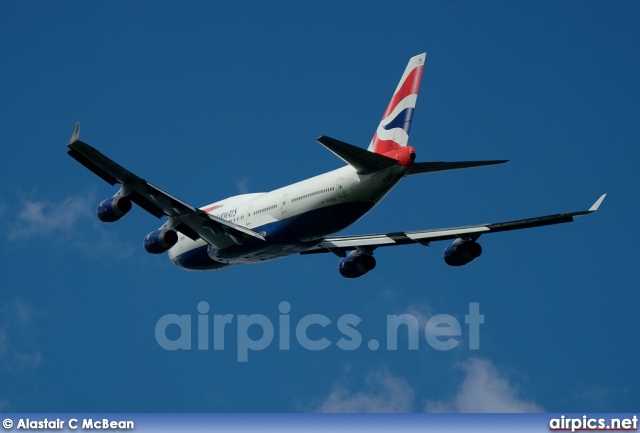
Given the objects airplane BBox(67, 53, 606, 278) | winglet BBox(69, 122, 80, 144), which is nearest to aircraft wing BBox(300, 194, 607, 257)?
airplane BBox(67, 53, 606, 278)

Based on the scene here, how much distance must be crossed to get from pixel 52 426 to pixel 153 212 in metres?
19.0

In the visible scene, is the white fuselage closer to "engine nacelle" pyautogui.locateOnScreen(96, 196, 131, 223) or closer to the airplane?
the airplane

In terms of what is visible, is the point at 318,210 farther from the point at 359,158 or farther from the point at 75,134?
the point at 75,134

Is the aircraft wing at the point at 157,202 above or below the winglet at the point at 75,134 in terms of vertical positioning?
below

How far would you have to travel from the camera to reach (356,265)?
63.9 m

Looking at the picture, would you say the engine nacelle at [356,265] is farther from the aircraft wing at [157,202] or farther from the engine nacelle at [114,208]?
the engine nacelle at [114,208]

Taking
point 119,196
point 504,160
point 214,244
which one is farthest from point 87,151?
point 504,160

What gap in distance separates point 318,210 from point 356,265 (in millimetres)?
7428

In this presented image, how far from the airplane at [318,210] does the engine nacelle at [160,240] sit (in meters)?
0.05

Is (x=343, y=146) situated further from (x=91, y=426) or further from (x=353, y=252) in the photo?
(x=91, y=426)

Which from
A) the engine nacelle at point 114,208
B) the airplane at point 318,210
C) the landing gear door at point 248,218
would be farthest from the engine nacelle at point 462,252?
the engine nacelle at point 114,208

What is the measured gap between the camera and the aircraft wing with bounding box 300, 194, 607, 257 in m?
57.1

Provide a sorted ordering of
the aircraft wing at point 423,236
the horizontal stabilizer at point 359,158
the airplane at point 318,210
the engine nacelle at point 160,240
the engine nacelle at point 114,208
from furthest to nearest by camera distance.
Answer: the engine nacelle at point 160,240 → the engine nacelle at point 114,208 → the aircraft wing at point 423,236 → the airplane at point 318,210 → the horizontal stabilizer at point 359,158

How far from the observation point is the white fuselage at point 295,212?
5622cm
